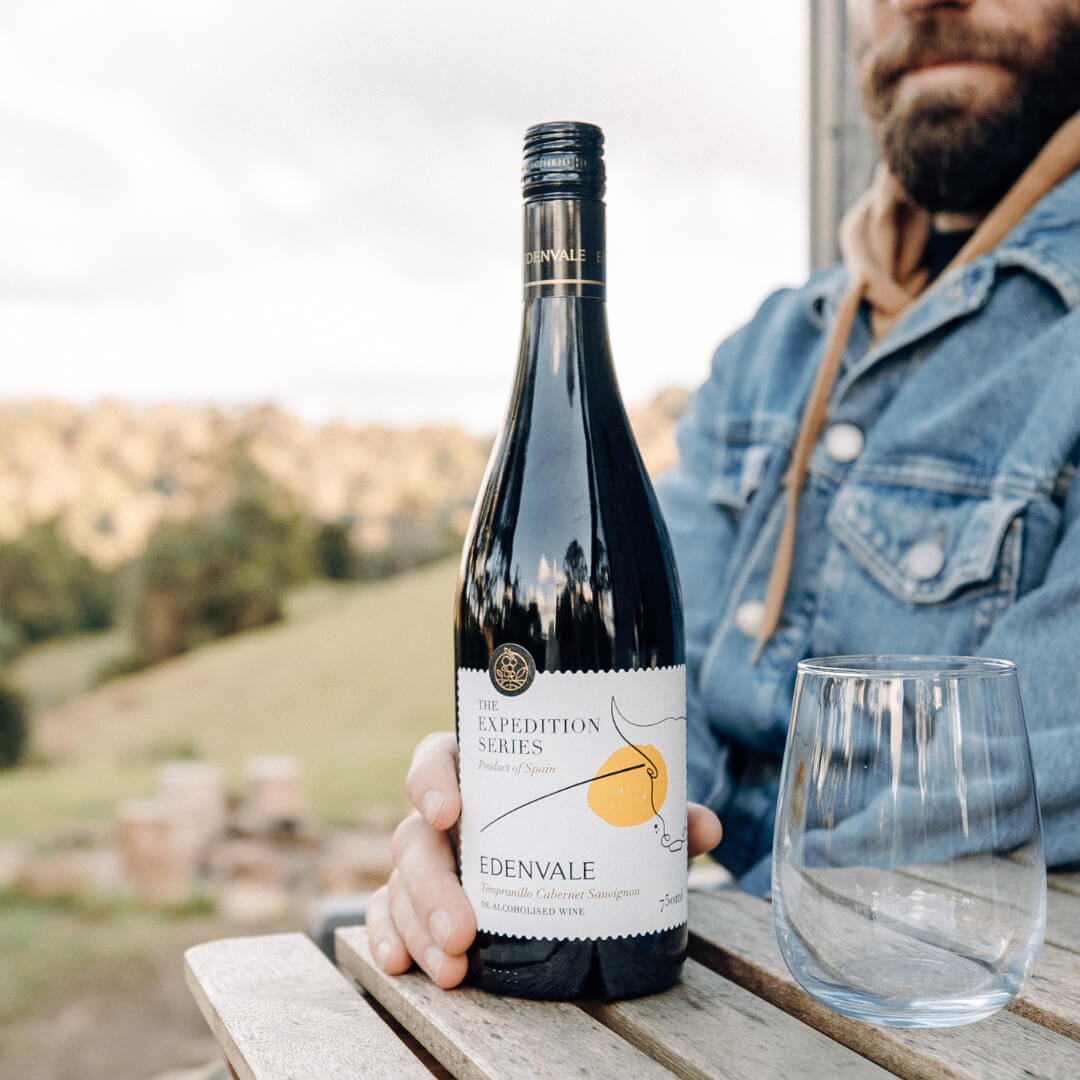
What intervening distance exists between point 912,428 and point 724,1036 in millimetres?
756

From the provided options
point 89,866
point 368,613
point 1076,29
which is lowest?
point 89,866

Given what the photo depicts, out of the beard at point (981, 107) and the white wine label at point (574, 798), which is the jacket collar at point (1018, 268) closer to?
the beard at point (981, 107)

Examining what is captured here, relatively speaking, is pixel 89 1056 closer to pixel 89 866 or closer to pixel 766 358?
pixel 89 866

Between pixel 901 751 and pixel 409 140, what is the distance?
3577 mm

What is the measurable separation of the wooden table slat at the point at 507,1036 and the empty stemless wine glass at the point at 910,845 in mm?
100

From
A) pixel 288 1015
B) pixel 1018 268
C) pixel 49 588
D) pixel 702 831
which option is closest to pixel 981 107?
pixel 1018 268

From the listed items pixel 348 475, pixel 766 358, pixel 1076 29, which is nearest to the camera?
pixel 1076 29

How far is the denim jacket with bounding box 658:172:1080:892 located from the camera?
1031 millimetres

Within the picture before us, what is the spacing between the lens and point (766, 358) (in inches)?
54.8

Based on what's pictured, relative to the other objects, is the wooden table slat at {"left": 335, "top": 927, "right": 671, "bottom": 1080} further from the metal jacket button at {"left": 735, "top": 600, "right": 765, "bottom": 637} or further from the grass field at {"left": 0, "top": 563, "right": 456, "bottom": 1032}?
the grass field at {"left": 0, "top": 563, "right": 456, "bottom": 1032}

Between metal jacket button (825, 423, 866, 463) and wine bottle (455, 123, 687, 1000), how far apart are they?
561mm

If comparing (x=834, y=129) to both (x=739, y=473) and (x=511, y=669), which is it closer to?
(x=739, y=473)

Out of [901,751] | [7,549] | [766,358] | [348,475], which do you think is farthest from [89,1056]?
[901,751]

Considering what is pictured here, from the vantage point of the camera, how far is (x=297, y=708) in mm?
4027
